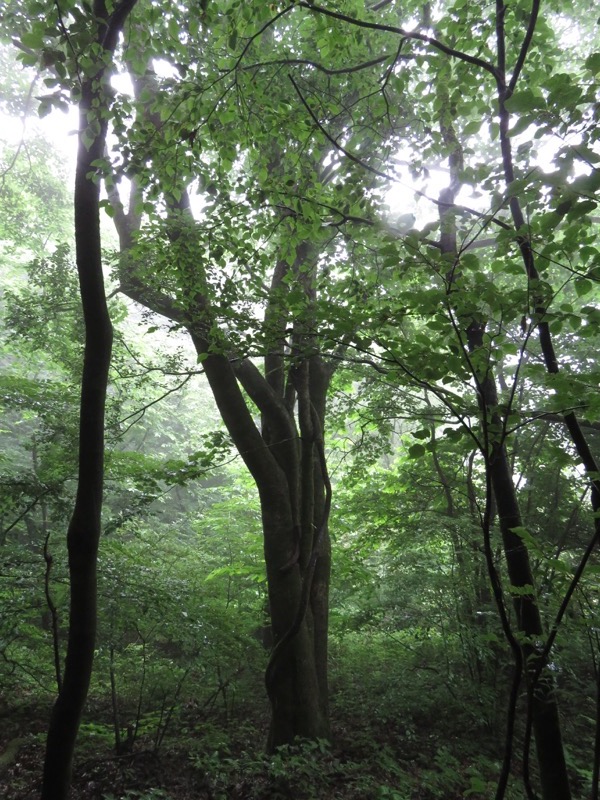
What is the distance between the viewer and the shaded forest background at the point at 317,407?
177cm

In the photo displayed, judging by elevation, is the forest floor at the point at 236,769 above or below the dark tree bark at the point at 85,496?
below

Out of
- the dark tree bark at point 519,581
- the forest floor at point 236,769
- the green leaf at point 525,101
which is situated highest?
the green leaf at point 525,101

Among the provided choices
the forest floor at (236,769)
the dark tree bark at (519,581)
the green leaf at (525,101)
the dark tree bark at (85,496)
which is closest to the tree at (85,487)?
the dark tree bark at (85,496)

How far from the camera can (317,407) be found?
17.6 feet

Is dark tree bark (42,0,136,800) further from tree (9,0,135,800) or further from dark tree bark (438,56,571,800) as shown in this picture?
dark tree bark (438,56,571,800)

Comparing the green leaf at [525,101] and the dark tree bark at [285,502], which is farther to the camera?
the dark tree bark at [285,502]

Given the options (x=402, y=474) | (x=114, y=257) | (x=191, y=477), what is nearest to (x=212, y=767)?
(x=191, y=477)

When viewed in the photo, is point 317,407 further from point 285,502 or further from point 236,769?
point 236,769

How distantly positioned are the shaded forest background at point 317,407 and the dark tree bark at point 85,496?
0.05 feet

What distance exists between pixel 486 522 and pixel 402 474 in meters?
4.61

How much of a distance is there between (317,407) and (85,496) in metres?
3.43

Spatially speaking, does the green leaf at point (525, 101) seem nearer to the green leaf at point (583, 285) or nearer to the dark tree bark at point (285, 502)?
the green leaf at point (583, 285)

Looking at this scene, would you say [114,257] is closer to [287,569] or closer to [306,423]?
[306,423]

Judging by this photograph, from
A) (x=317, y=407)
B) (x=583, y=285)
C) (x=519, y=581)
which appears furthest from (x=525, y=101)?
(x=317, y=407)
